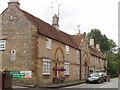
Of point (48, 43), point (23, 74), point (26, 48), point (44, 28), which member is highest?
point (44, 28)

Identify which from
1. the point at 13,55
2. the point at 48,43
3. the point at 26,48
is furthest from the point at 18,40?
the point at 48,43

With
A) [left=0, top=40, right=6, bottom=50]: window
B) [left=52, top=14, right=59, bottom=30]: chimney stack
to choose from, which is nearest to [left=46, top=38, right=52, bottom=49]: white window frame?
[left=0, top=40, right=6, bottom=50]: window

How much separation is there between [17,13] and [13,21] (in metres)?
1.07

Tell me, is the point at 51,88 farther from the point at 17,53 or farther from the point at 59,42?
the point at 59,42

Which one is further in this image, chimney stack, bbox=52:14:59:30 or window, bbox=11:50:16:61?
chimney stack, bbox=52:14:59:30

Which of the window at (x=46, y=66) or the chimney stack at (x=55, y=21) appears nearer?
the window at (x=46, y=66)

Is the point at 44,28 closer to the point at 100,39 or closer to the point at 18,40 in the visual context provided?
the point at 18,40

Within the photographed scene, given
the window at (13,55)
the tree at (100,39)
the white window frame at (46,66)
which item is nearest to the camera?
the window at (13,55)

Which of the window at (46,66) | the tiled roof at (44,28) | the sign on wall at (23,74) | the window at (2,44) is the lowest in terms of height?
the sign on wall at (23,74)

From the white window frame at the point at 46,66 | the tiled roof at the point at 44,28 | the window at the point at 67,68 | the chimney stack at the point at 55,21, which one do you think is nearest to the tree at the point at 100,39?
the tiled roof at the point at 44,28

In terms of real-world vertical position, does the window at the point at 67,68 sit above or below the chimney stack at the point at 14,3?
below

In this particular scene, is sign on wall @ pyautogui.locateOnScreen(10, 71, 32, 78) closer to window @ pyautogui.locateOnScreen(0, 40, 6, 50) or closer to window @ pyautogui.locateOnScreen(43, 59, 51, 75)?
window @ pyautogui.locateOnScreen(43, 59, 51, 75)

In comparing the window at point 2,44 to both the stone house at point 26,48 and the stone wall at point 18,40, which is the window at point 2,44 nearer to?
the stone house at point 26,48

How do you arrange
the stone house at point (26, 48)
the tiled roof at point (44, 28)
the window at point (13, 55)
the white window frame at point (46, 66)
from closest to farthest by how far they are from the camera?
1. the stone house at point (26, 48)
2. the window at point (13, 55)
3. the white window frame at point (46, 66)
4. the tiled roof at point (44, 28)
